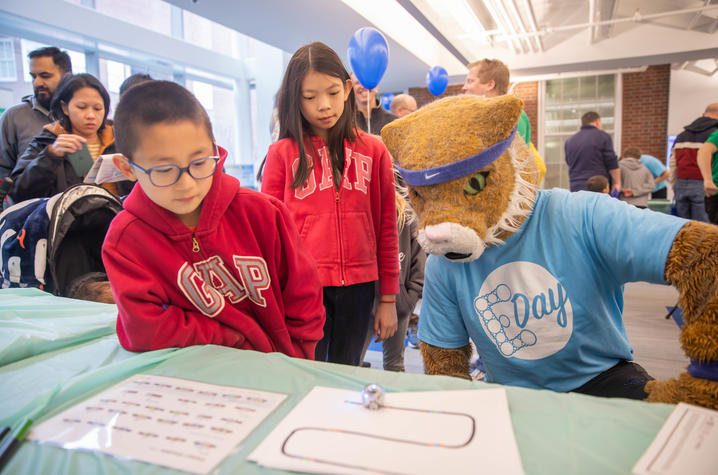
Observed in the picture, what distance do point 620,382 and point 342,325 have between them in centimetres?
86

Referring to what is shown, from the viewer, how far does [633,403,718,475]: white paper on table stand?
51 cm

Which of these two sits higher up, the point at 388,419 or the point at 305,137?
the point at 305,137

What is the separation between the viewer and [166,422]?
68 cm

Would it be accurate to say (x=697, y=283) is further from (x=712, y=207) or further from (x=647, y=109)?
(x=647, y=109)

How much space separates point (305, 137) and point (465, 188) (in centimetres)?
82

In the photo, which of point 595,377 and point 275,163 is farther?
point 275,163

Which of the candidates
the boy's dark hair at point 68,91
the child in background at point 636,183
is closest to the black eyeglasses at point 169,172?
the boy's dark hair at point 68,91

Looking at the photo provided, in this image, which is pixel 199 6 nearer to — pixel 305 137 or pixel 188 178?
pixel 305 137

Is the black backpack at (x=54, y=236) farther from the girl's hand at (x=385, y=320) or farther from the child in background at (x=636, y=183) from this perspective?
the child in background at (x=636, y=183)

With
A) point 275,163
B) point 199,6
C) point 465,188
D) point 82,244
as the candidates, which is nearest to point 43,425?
point 465,188

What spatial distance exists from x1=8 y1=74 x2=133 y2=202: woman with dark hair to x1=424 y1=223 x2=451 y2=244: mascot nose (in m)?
1.74

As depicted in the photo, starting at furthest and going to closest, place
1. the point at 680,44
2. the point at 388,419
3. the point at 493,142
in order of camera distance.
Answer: the point at 680,44 → the point at 493,142 → the point at 388,419

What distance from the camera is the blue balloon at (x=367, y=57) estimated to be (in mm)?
2545

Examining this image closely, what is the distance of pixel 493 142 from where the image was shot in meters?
0.92
